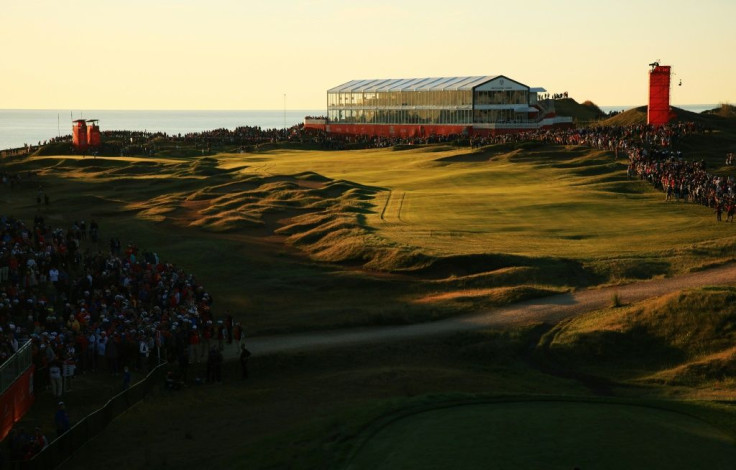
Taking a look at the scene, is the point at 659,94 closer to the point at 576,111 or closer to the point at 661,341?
the point at 576,111

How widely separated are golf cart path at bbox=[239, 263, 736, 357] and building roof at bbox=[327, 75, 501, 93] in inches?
3147

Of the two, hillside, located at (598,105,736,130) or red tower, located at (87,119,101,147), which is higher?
hillside, located at (598,105,736,130)

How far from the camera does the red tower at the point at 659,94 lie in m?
93.9

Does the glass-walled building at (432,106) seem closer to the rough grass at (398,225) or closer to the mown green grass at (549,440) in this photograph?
the rough grass at (398,225)

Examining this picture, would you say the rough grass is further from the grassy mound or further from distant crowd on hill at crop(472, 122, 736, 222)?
the grassy mound

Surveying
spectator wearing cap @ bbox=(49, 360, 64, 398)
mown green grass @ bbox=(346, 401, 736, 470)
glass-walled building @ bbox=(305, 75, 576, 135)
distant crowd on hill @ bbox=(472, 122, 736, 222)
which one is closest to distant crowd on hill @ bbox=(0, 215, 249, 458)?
spectator wearing cap @ bbox=(49, 360, 64, 398)

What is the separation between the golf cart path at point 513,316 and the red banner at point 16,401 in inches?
325

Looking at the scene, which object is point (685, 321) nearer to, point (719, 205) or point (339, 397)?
point (339, 397)

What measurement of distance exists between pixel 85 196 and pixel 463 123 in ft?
185

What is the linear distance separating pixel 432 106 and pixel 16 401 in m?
102

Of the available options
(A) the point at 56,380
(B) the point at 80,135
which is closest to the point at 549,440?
(A) the point at 56,380

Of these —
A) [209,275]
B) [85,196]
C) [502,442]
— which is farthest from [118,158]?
[502,442]

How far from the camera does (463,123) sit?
A: 119 meters

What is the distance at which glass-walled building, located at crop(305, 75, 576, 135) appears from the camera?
384ft
